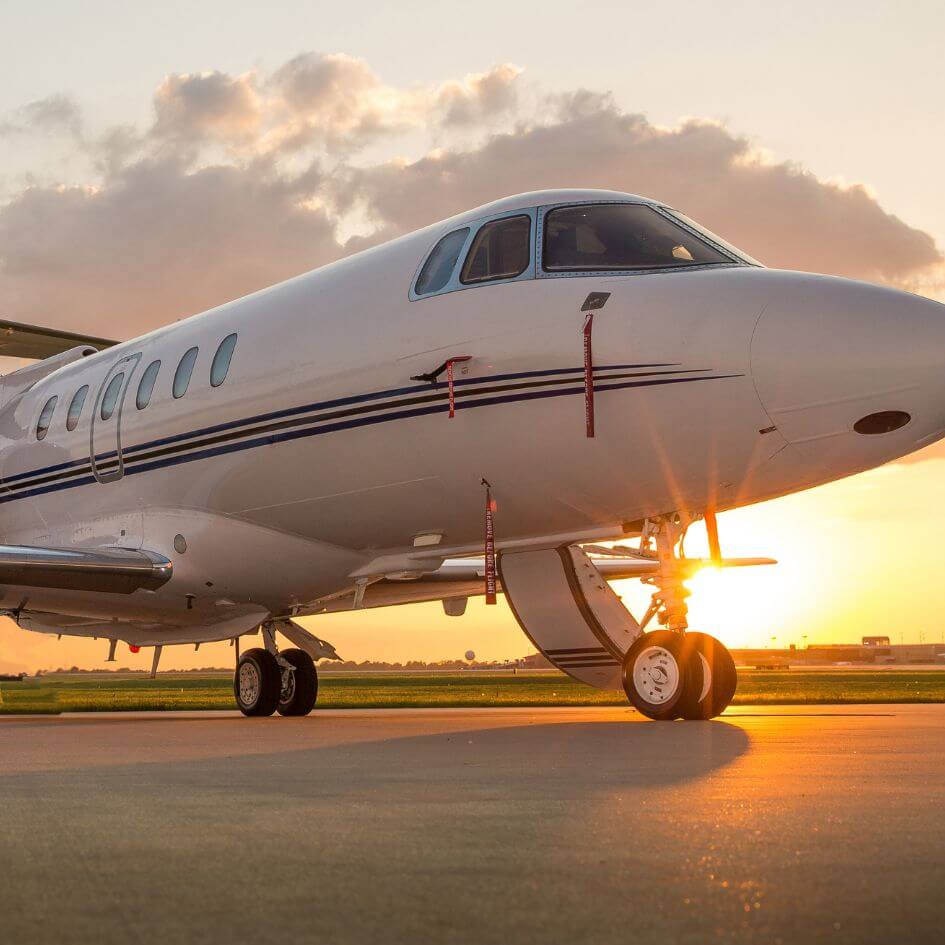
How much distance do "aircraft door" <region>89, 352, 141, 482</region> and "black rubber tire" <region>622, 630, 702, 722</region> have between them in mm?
6387

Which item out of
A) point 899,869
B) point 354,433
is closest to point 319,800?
point 899,869

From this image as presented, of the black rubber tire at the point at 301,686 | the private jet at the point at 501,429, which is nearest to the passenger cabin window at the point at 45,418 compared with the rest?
the private jet at the point at 501,429

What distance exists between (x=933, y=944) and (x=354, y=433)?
898 cm

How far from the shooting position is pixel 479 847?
3834 mm

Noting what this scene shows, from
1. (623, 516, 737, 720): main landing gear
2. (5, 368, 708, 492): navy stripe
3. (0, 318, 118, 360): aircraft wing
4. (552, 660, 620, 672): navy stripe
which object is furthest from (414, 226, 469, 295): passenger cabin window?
(0, 318, 118, 360): aircraft wing

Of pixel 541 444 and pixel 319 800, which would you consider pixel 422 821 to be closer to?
pixel 319 800

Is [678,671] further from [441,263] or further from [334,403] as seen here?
[441,263]

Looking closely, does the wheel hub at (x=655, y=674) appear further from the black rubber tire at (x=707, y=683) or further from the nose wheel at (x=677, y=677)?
the black rubber tire at (x=707, y=683)

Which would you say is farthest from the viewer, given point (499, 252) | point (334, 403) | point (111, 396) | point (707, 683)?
point (111, 396)

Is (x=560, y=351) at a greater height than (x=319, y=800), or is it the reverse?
(x=560, y=351)

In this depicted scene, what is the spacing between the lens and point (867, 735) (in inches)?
361

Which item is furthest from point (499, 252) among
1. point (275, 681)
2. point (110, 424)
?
point (275, 681)

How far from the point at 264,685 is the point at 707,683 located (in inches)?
270

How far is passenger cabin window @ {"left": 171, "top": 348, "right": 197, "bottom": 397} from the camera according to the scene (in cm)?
1339
